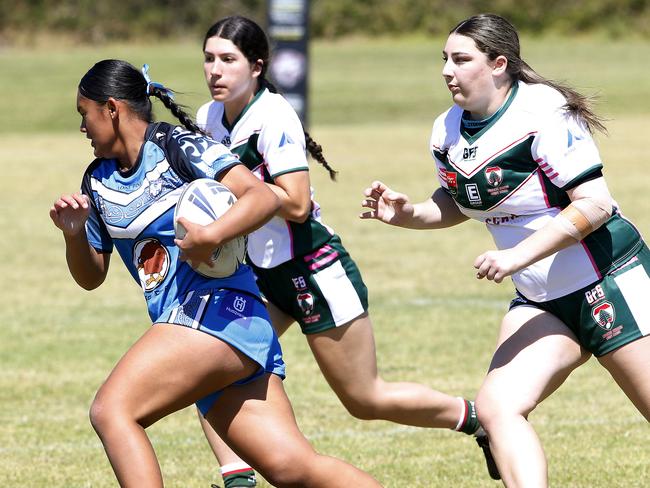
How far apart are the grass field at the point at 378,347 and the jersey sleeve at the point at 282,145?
589mm

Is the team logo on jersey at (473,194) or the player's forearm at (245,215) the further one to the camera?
the team logo on jersey at (473,194)

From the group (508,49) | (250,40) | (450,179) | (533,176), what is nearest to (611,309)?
(533,176)

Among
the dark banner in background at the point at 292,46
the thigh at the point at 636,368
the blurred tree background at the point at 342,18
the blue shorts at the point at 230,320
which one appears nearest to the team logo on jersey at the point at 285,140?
the blue shorts at the point at 230,320

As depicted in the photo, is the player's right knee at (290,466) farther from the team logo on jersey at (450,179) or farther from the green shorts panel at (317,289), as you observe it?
the green shorts panel at (317,289)

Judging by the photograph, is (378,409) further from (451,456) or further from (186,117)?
(186,117)

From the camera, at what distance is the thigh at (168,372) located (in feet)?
13.3

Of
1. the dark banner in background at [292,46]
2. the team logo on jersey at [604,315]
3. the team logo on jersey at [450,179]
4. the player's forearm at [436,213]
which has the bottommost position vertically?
the team logo on jersey at [604,315]

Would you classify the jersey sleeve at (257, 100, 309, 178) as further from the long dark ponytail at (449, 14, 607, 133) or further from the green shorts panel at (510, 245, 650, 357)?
the green shorts panel at (510, 245, 650, 357)

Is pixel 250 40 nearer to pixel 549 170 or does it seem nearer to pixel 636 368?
pixel 549 170

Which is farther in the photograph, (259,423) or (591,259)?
(591,259)

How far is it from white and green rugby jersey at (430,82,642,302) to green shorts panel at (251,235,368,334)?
97 cm

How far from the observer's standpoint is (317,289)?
18.2ft

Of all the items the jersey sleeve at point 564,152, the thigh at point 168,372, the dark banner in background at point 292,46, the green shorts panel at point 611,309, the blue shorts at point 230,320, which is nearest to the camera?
the thigh at point 168,372

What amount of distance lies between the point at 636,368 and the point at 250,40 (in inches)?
92.4
